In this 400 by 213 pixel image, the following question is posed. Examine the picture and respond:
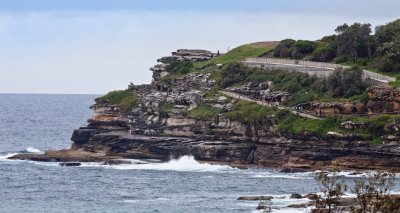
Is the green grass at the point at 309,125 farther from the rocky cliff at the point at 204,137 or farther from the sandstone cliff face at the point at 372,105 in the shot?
the sandstone cliff face at the point at 372,105

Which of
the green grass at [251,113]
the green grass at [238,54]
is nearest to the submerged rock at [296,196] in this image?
the green grass at [251,113]

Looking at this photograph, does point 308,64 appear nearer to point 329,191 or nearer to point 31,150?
point 31,150

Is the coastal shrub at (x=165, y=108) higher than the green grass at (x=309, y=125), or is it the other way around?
the coastal shrub at (x=165, y=108)

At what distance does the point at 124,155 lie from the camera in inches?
5728

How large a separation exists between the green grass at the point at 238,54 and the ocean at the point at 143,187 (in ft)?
137

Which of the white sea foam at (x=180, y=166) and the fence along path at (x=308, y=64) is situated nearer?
the white sea foam at (x=180, y=166)

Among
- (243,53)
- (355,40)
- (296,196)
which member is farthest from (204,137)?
(243,53)

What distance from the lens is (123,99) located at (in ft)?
538

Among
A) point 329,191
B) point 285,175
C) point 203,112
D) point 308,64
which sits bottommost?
point 285,175

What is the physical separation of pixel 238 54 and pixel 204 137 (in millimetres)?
45918

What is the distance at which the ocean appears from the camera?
102 m

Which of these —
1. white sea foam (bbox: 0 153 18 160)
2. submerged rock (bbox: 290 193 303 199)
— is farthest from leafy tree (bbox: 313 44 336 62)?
submerged rock (bbox: 290 193 303 199)

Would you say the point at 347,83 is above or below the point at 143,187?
above

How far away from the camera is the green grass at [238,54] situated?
590ft
